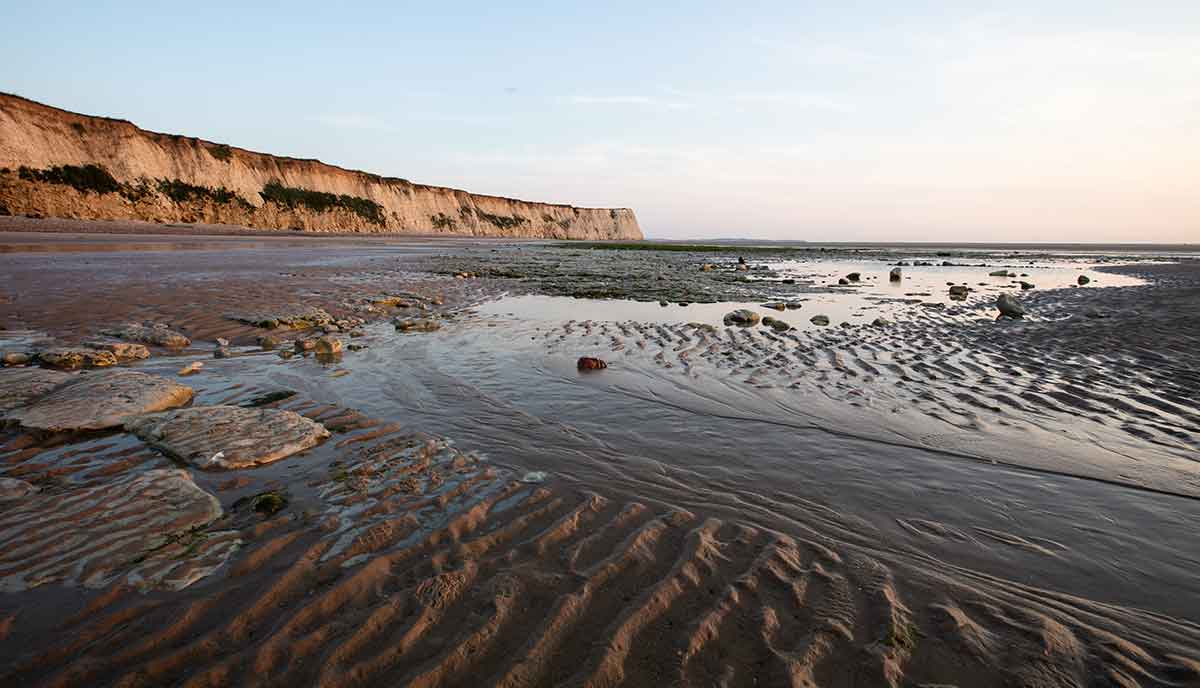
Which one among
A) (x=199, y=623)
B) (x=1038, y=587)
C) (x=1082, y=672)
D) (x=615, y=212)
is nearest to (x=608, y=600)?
(x=199, y=623)

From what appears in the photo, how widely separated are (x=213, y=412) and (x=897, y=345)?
9.66 metres

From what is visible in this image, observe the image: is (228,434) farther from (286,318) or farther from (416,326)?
(286,318)

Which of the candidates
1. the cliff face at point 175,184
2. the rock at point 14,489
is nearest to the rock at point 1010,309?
the rock at point 14,489

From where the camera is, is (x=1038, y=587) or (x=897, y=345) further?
(x=897, y=345)

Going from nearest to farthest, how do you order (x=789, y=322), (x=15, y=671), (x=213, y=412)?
1. (x=15, y=671)
2. (x=213, y=412)
3. (x=789, y=322)

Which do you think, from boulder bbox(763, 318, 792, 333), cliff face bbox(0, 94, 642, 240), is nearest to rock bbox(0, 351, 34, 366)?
boulder bbox(763, 318, 792, 333)

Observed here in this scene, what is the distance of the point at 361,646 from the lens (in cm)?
221

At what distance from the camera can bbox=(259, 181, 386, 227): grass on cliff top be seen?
53250mm

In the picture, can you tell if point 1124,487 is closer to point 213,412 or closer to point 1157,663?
point 1157,663

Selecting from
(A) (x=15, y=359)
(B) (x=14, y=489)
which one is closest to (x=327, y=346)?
(A) (x=15, y=359)

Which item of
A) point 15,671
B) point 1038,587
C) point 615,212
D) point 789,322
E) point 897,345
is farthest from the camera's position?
point 615,212

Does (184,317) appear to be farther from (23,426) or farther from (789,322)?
(789,322)

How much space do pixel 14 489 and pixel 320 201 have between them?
210ft

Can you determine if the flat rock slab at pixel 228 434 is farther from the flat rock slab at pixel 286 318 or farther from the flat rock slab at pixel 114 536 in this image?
the flat rock slab at pixel 286 318
